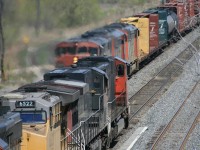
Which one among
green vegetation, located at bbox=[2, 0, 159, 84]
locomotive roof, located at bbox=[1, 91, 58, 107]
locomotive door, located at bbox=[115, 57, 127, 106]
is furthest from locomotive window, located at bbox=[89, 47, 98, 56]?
locomotive roof, located at bbox=[1, 91, 58, 107]

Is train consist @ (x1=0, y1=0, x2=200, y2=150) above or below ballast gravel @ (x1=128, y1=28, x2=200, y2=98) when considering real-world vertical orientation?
above

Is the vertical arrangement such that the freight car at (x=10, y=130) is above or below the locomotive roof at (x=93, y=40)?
above

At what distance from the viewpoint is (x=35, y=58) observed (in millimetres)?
19594

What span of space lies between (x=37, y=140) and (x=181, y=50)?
32.0m

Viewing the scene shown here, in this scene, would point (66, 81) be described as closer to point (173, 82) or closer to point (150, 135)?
point (150, 135)

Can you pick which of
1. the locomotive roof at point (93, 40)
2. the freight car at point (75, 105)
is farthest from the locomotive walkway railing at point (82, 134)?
the locomotive roof at point (93, 40)

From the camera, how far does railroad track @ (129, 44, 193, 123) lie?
27.6m

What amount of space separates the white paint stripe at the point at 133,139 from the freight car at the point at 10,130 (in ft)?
28.1

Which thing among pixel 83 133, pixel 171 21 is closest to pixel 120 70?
pixel 83 133

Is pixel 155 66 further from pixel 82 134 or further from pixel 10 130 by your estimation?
pixel 10 130

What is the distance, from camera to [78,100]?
53.5 feet

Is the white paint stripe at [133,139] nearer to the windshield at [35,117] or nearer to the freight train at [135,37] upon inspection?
the freight train at [135,37]

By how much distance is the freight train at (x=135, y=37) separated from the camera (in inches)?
1145

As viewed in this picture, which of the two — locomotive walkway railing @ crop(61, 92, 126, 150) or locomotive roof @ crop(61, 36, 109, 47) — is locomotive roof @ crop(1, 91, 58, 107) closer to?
locomotive walkway railing @ crop(61, 92, 126, 150)
